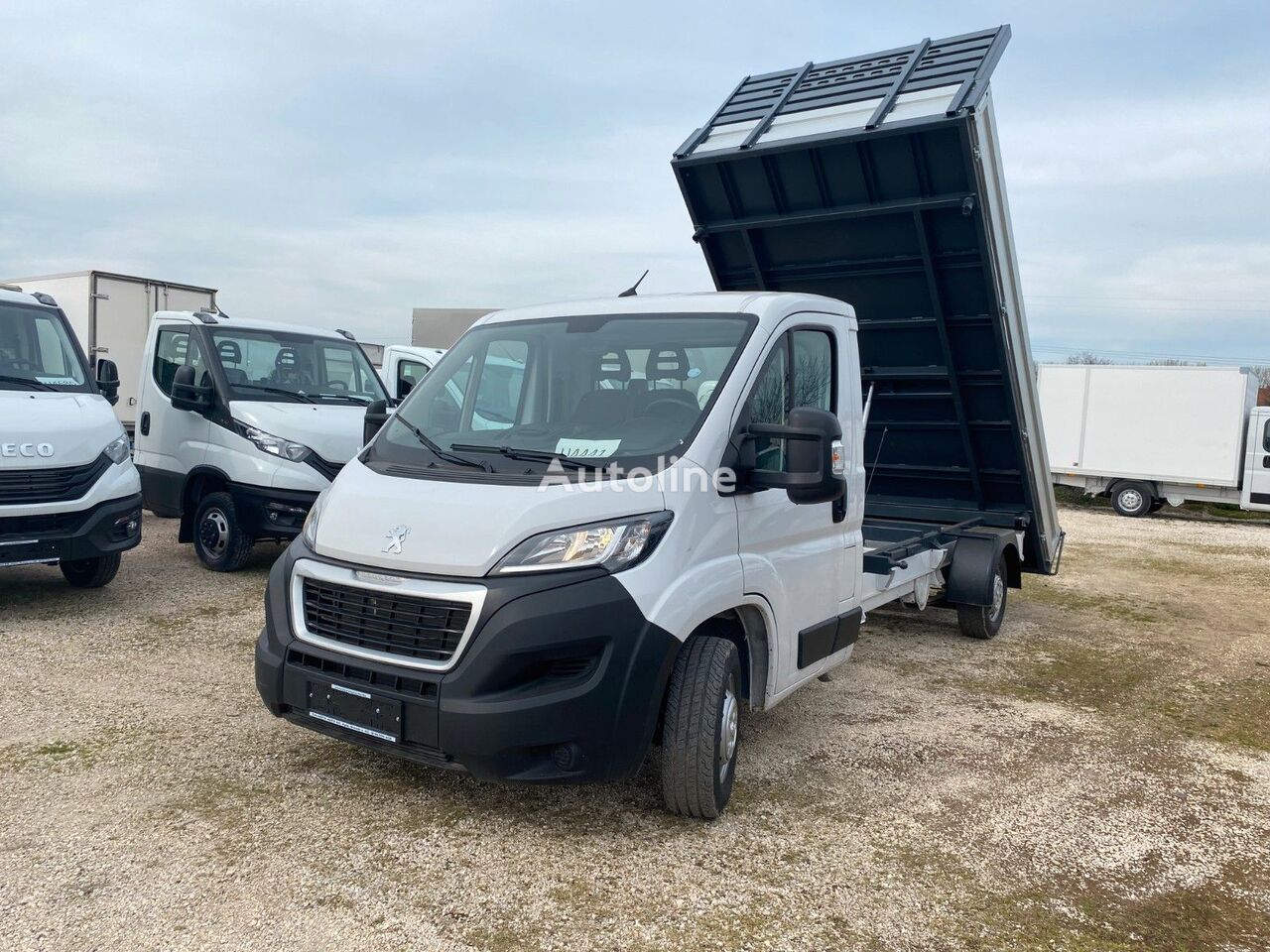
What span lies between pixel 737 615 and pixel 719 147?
11.4 ft

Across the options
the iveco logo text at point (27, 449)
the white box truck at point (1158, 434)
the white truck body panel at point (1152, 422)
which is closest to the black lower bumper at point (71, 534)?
the iveco logo text at point (27, 449)

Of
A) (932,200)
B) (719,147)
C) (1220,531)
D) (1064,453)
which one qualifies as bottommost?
(1220,531)

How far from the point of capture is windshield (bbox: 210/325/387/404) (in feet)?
27.4

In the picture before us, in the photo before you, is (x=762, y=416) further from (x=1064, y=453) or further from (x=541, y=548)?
(x=1064, y=453)

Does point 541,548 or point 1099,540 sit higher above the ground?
point 541,548

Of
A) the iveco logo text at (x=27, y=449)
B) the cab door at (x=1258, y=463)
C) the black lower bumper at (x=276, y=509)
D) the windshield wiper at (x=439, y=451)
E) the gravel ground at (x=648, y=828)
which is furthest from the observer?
the cab door at (x=1258, y=463)

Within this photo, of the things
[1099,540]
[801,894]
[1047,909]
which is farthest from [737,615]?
[1099,540]

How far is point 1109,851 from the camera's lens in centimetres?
378

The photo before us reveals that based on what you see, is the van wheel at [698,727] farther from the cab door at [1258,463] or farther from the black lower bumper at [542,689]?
the cab door at [1258,463]

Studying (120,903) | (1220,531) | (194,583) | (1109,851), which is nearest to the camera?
(120,903)

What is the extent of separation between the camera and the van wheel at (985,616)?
717 cm

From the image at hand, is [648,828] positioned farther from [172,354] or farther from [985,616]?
[172,354]

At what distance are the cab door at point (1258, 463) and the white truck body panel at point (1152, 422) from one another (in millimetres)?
137

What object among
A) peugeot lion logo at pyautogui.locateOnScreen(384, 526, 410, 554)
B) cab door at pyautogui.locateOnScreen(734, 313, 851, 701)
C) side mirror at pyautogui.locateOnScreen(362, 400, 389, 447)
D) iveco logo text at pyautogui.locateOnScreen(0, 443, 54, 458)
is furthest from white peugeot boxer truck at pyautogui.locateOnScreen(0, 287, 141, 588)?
cab door at pyautogui.locateOnScreen(734, 313, 851, 701)
